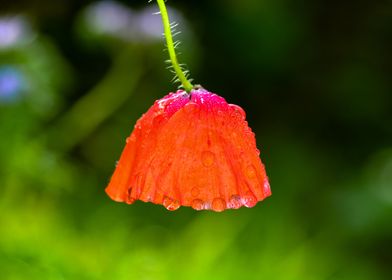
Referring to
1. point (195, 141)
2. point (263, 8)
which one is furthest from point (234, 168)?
point (263, 8)

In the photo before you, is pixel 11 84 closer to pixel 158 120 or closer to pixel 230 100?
pixel 230 100

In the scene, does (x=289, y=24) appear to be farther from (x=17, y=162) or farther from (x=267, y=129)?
(x=17, y=162)

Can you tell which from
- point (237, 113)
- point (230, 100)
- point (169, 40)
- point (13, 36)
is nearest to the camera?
point (169, 40)

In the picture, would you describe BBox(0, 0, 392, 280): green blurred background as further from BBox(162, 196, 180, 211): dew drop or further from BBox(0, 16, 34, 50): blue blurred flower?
BBox(162, 196, 180, 211): dew drop

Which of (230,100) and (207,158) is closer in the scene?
(207,158)

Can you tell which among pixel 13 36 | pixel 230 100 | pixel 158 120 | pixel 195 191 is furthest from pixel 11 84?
pixel 195 191

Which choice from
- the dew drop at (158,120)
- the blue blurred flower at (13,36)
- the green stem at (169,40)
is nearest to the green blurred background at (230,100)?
the blue blurred flower at (13,36)
